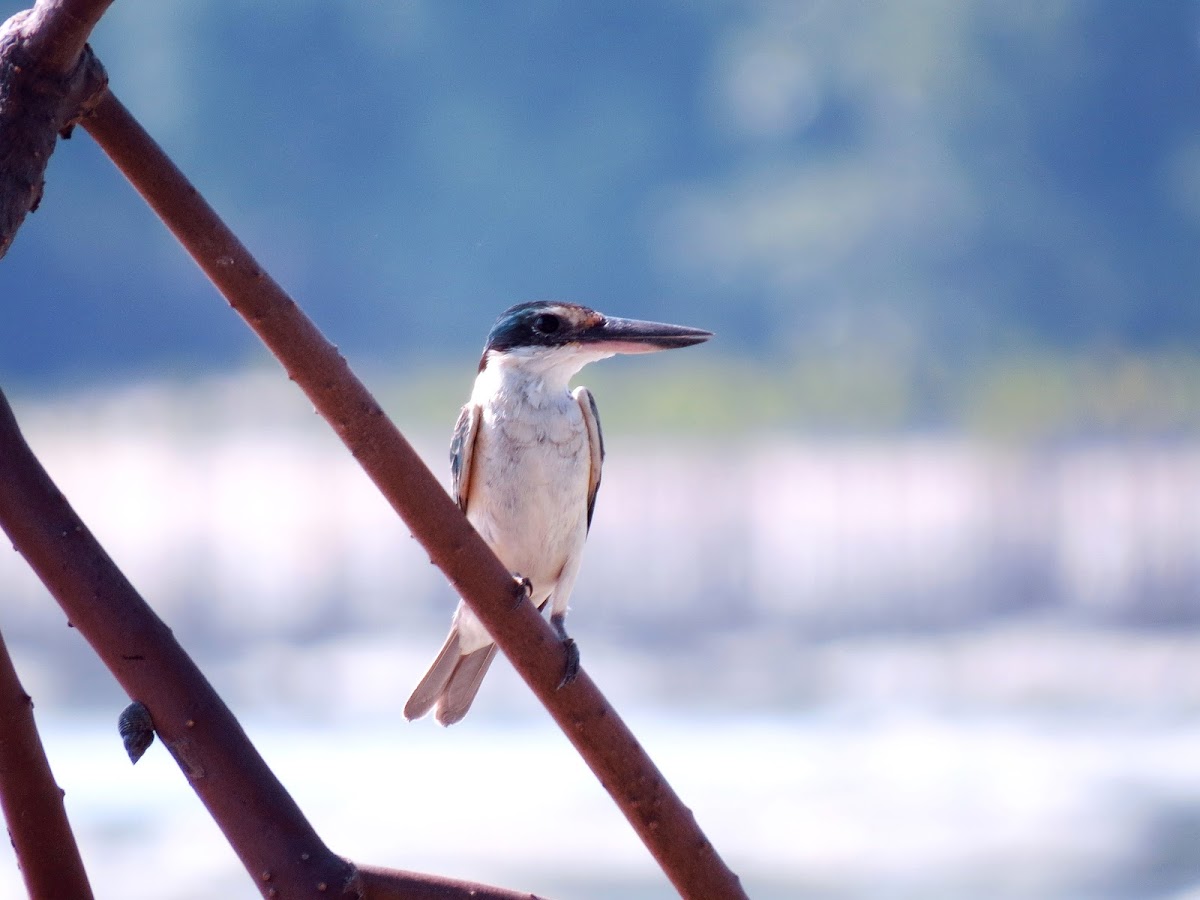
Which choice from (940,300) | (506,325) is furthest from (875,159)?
(506,325)

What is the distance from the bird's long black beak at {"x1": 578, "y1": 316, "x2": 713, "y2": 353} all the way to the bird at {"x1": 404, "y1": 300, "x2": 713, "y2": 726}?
0.02 meters

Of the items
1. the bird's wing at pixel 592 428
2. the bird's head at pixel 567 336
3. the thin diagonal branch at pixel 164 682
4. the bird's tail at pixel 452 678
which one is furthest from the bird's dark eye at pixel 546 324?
the thin diagonal branch at pixel 164 682

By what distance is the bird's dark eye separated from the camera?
111 centimetres

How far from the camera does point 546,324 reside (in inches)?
43.8

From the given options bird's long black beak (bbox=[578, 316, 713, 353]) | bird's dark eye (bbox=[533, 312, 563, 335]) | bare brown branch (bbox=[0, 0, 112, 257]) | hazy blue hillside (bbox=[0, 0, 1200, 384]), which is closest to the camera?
bare brown branch (bbox=[0, 0, 112, 257])

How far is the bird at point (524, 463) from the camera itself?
1.12 metres

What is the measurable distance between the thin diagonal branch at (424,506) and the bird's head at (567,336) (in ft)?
0.95

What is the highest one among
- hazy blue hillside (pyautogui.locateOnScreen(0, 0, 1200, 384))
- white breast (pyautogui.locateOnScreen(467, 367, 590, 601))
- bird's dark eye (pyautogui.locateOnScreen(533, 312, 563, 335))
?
hazy blue hillside (pyautogui.locateOnScreen(0, 0, 1200, 384))

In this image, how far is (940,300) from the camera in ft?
13.9

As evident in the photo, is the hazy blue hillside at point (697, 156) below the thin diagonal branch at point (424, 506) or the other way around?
the other way around

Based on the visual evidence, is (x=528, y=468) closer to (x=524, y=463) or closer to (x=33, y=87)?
(x=524, y=463)

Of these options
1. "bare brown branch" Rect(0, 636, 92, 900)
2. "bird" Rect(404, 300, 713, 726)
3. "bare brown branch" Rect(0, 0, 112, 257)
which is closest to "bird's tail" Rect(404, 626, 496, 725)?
"bird" Rect(404, 300, 713, 726)

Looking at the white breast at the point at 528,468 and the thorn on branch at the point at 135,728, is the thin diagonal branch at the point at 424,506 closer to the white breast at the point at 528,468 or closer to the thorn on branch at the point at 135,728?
the thorn on branch at the point at 135,728

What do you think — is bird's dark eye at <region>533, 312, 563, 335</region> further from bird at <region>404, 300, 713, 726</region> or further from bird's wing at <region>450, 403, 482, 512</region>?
bird's wing at <region>450, 403, 482, 512</region>
